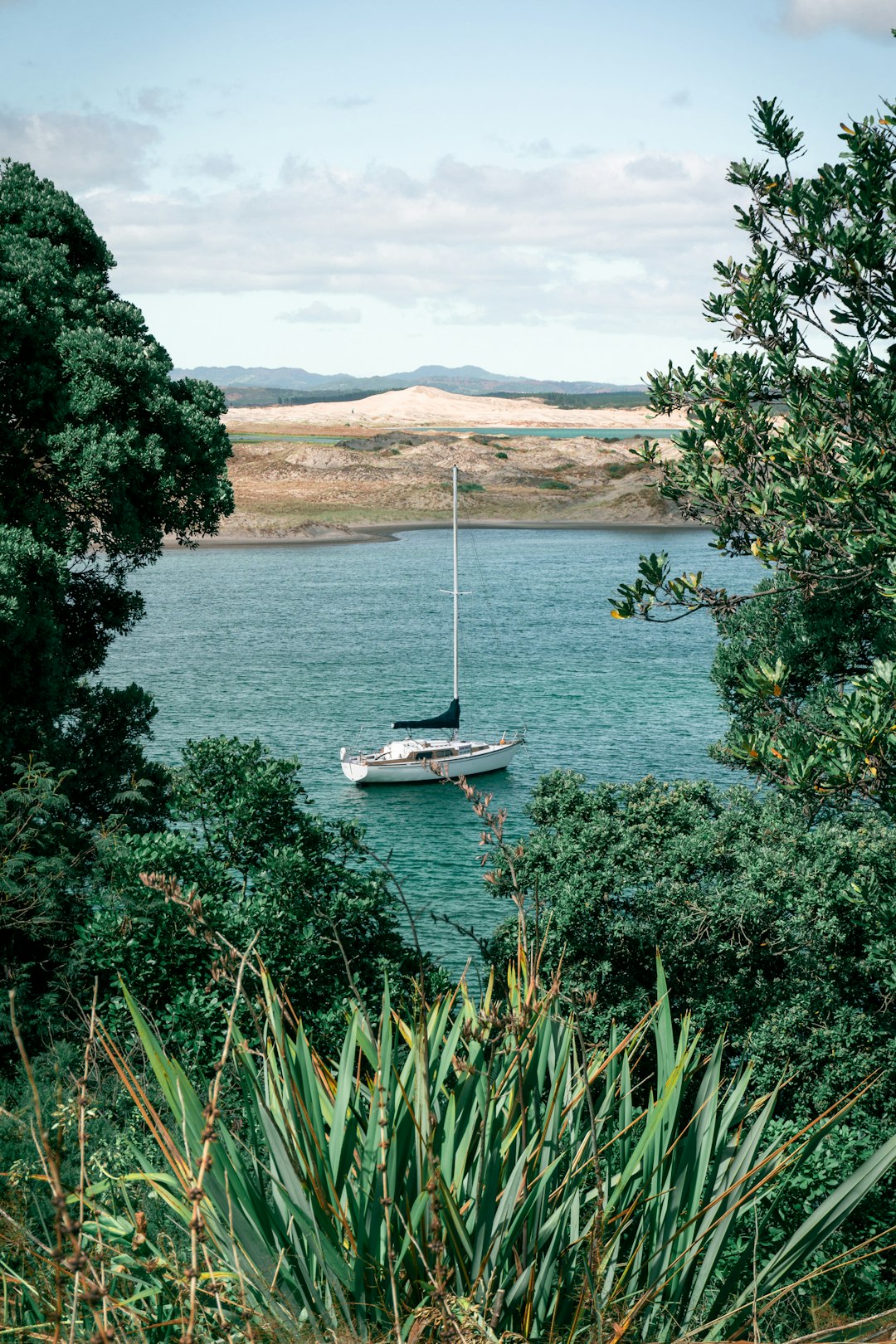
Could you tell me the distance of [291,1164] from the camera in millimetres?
3570

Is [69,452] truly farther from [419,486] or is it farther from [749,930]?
[419,486]

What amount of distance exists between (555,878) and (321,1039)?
11.9ft

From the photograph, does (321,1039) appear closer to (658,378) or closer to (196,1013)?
(196,1013)

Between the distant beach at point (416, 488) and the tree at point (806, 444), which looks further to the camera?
the distant beach at point (416, 488)

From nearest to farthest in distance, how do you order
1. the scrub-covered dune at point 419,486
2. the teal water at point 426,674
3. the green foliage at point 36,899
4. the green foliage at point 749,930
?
the green foliage at point 36,899 → the green foliage at point 749,930 → the teal water at point 426,674 → the scrub-covered dune at point 419,486

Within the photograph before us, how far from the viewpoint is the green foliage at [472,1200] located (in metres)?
3.48

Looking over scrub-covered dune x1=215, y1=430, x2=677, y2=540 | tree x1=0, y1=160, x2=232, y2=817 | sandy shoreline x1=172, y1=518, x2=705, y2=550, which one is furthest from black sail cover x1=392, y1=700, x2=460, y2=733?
scrub-covered dune x1=215, y1=430, x2=677, y2=540

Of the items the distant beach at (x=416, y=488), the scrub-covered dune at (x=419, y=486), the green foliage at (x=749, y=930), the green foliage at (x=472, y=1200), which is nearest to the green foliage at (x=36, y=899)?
the green foliage at (x=749, y=930)

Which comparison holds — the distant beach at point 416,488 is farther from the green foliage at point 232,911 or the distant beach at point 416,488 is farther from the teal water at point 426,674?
the green foliage at point 232,911

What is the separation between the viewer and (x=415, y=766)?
106ft

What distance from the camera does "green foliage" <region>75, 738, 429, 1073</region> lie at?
1064cm

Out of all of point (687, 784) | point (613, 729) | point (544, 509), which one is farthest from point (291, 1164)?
point (544, 509)

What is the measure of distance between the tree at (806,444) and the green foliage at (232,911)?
4247 millimetres

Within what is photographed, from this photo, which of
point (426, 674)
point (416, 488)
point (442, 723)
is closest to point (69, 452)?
point (442, 723)
